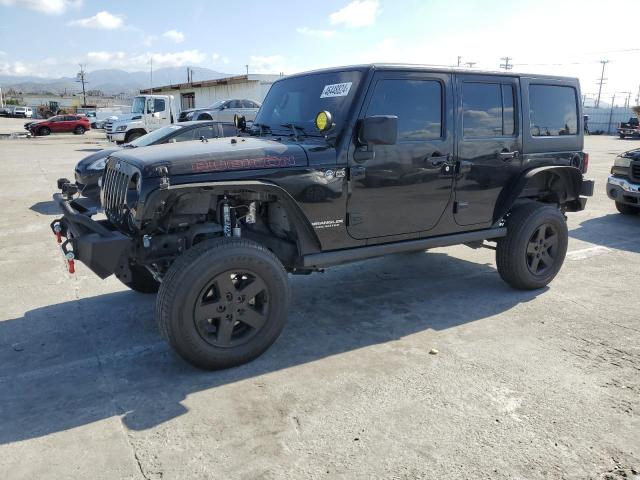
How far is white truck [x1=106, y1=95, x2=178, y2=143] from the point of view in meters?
20.3

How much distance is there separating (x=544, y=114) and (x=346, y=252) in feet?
8.86

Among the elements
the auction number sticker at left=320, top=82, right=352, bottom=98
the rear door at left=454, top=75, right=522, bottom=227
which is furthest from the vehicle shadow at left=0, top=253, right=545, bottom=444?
the auction number sticker at left=320, top=82, right=352, bottom=98

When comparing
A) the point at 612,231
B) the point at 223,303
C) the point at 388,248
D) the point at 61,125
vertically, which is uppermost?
the point at 61,125

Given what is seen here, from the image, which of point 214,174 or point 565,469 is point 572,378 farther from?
point 214,174

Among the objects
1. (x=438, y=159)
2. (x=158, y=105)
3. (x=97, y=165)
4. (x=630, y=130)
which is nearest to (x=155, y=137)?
(x=97, y=165)

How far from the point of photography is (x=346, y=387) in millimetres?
3334

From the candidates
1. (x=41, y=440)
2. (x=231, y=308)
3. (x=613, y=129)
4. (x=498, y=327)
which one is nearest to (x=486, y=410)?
(x=498, y=327)

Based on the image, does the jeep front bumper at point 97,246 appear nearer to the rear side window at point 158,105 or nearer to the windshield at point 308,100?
the windshield at point 308,100

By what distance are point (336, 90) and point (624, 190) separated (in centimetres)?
698

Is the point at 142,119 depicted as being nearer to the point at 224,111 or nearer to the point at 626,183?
the point at 224,111

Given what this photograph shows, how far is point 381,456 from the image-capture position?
266 centimetres

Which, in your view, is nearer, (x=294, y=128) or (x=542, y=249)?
(x=294, y=128)

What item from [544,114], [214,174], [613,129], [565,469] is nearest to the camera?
[565,469]

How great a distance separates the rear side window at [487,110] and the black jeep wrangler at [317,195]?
1cm
